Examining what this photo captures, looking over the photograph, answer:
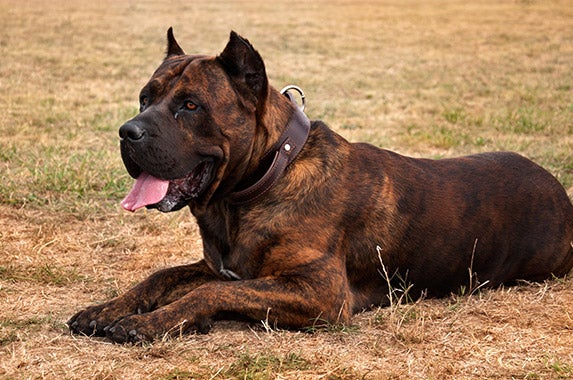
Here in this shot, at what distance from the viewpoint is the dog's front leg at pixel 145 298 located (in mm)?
4168

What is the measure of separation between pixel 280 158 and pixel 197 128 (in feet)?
1.53

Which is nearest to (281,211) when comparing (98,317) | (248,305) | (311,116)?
(248,305)

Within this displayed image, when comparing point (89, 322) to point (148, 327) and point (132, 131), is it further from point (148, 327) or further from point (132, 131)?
point (132, 131)

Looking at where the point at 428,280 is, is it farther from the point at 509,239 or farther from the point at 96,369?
the point at 96,369

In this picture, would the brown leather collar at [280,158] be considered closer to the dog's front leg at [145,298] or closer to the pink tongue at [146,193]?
the pink tongue at [146,193]

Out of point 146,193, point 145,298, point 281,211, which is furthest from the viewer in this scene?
point 145,298

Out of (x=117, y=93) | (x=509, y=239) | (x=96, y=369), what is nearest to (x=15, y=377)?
(x=96, y=369)

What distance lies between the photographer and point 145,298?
4.50m

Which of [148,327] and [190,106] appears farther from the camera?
[190,106]

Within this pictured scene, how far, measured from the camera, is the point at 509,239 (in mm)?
4852

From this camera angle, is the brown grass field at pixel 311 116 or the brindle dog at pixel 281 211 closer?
the brown grass field at pixel 311 116

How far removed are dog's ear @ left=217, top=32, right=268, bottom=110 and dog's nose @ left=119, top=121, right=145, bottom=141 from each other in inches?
22.4

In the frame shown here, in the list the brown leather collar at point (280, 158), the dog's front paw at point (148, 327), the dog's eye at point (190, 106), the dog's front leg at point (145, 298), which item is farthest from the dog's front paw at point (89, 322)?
the dog's eye at point (190, 106)

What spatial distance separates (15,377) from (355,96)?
9968mm
